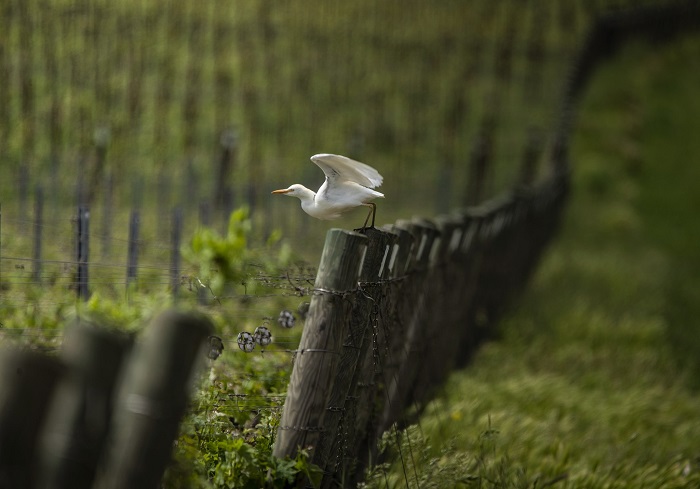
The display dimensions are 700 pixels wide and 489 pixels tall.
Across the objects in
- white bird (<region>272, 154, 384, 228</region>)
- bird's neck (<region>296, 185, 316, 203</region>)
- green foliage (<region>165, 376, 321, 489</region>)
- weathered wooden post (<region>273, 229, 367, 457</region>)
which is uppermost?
white bird (<region>272, 154, 384, 228</region>)

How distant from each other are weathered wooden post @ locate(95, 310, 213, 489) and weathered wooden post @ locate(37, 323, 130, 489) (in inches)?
4.2

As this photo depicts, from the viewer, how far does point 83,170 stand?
57.2ft

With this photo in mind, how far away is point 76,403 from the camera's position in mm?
2832

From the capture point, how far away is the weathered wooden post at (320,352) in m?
4.26

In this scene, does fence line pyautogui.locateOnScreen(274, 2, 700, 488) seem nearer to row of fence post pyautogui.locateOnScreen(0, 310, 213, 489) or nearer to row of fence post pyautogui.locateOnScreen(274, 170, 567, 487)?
row of fence post pyautogui.locateOnScreen(274, 170, 567, 487)

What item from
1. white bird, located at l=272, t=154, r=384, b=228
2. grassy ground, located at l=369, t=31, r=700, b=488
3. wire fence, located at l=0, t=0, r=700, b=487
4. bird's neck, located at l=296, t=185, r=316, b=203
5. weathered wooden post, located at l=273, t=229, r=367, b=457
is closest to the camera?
weathered wooden post, located at l=273, t=229, r=367, b=457

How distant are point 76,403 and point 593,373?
25.0 feet

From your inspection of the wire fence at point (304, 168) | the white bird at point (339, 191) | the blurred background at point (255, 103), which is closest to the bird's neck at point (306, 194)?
the white bird at point (339, 191)

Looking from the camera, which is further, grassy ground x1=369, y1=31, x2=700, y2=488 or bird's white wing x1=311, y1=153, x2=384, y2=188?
grassy ground x1=369, y1=31, x2=700, y2=488

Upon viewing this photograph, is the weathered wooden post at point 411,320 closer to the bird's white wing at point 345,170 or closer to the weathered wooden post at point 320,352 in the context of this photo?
the bird's white wing at point 345,170

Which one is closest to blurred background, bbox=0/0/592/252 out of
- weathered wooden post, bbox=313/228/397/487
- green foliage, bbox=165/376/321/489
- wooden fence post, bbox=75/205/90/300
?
wooden fence post, bbox=75/205/90/300

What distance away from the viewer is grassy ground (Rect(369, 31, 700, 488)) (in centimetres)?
593

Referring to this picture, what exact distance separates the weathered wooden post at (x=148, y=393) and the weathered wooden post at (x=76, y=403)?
106 mm

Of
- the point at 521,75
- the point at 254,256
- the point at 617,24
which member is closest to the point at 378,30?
the point at 521,75
